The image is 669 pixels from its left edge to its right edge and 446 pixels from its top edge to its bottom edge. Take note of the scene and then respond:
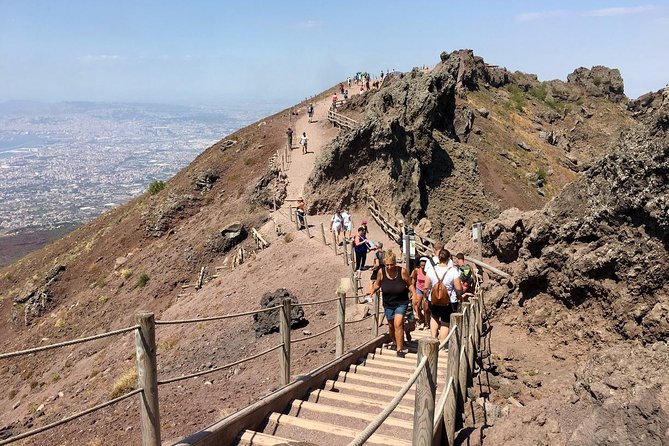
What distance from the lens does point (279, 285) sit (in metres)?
19.6

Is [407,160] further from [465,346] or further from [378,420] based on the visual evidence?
[378,420]

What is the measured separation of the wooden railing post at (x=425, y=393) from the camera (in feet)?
14.3

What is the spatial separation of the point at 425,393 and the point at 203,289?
809 inches

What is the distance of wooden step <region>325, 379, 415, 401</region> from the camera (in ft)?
24.3

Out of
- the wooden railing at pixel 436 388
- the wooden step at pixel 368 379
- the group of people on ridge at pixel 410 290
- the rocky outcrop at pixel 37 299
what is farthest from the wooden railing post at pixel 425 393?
the rocky outcrop at pixel 37 299

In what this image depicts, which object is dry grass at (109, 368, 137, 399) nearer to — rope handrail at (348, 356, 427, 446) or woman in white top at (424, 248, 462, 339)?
woman in white top at (424, 248, 462, 339)

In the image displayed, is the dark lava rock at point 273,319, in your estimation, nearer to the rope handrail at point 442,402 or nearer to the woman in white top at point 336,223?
the woman in white top at point 336,223

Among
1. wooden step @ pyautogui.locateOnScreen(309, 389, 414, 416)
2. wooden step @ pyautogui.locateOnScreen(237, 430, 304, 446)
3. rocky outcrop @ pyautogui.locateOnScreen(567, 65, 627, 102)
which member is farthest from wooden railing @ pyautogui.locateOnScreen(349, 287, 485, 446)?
rocky outcrop @ pyautogui.locateOnScreen(567, 65, 627, 102)

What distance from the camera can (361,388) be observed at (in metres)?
7.65

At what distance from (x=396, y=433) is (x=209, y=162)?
3877 cm

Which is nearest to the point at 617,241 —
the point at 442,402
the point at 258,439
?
the point at 442,402

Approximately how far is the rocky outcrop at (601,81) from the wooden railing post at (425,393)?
79754 millimetres

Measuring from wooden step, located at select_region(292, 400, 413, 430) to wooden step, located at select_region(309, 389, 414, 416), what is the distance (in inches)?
8.2

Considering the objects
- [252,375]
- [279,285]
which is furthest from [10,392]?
[252,375]
